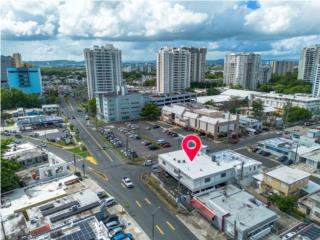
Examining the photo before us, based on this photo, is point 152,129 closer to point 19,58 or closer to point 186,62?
Answer: point 186,62

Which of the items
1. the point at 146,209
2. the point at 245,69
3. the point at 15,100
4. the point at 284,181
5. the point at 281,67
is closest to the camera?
the point at 146,209

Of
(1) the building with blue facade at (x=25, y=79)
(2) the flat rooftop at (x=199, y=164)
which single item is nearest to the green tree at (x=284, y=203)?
(2) the flat rooftop at (x=199, y=164)

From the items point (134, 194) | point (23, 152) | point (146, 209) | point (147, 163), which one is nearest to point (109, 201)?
point (134, 194)

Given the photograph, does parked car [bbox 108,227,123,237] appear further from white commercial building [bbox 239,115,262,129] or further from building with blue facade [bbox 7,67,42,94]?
building with blue facade [bbox 7,67,42,94]

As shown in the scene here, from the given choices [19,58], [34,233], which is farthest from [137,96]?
[19,58]

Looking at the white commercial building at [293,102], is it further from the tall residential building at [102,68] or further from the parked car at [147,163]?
the tall residential building at [102,68]

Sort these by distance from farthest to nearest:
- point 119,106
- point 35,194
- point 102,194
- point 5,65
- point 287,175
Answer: point 5,65 < point 119,106 < point 287,175 < point 102,194 < point 35,194

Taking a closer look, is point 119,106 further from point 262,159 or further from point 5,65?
point 5,65
